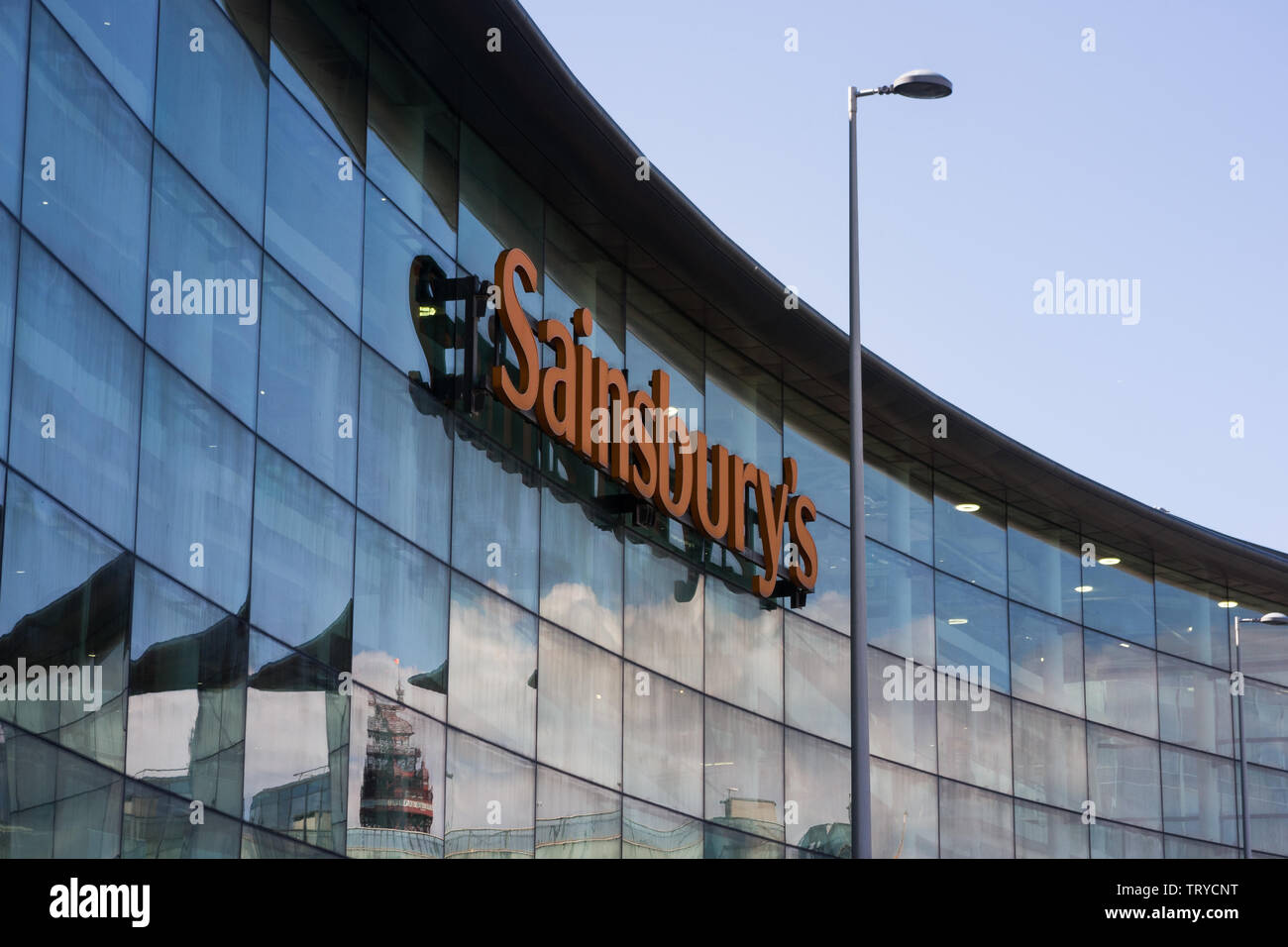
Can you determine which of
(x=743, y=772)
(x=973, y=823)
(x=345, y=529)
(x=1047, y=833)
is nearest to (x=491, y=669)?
(x=345, y=529)

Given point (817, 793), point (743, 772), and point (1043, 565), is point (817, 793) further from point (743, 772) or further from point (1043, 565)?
point (1043, 565)

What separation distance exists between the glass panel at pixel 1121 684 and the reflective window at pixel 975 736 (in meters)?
3.76

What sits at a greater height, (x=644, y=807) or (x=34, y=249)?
(x=34, y=249)

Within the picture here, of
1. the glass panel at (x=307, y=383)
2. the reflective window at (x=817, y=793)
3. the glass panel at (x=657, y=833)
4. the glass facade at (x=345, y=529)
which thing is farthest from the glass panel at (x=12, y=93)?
the reflective window at (x=817, y=793)

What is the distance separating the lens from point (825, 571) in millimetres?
28250

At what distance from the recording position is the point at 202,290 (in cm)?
1398

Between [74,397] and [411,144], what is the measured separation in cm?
735

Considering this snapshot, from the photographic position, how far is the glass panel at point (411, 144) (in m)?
17.7

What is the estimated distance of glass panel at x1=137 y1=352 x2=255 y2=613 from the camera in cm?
1305

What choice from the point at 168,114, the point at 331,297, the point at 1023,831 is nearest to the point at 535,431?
the point at 331,297

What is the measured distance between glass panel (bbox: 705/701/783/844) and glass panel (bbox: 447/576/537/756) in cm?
515

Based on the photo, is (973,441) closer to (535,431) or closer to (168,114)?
(535,431)

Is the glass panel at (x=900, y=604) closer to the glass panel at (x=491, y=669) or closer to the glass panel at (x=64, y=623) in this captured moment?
the glass panel at (x=491, y=669)
